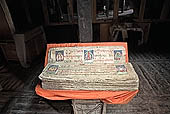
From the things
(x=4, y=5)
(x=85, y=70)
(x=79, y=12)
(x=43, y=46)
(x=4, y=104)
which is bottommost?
(x=4, y=104)

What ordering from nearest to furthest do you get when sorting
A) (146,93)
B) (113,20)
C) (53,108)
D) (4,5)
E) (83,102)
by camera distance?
(83,102)
(53,108)
(146,93)
(4,5)
(113,20)

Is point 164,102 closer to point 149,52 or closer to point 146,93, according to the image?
point 146,93

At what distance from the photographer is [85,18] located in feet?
6.44

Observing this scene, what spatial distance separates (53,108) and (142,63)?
3.32 m

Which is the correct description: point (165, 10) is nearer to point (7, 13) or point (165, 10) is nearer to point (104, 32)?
point (104, 32)

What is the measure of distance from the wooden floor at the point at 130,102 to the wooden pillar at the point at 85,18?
1.57 m

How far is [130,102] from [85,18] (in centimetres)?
206

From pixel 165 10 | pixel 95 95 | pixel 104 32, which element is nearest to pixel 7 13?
pixel 95 95

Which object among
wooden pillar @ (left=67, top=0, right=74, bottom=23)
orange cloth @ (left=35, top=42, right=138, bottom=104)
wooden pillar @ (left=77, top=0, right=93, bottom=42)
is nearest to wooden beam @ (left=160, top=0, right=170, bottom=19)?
wooden pillar @ (left=67, top=0, right=74, bottom=23)

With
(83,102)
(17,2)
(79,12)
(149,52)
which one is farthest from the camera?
(149,52)

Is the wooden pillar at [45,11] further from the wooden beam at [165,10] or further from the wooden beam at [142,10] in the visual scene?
the wooden beam at [165,10]

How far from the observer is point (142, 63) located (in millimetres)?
4117

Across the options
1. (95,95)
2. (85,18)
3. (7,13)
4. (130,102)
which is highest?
(7,13)

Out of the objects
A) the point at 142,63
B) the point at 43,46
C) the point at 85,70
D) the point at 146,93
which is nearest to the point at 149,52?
the point at 142,63
